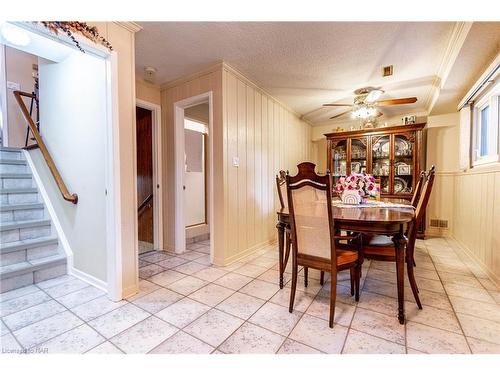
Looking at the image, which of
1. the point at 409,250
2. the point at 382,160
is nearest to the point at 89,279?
the point at 409,250

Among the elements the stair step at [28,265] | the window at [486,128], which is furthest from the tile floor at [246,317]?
the window at [486,128]

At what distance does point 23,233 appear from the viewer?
2.42 metres

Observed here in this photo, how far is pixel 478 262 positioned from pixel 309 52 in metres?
3.02

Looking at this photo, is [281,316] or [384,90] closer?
[281,316]

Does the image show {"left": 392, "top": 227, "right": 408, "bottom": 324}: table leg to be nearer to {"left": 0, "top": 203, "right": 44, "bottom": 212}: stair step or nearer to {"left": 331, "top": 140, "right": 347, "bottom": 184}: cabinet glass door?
{"left": 331, "top": 140, "right": 347, "bottom": 184}: cabinet glass door

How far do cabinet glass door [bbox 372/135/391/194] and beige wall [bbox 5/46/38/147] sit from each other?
240 inches

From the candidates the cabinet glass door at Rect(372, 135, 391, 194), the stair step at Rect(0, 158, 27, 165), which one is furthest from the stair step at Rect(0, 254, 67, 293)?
the cabinet glass door at Rect(372, 135, 391, 194)

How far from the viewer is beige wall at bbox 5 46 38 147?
145 inches

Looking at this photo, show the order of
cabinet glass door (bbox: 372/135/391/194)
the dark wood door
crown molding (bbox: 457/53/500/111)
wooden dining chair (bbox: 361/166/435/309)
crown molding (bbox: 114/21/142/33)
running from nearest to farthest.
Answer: wooden dining chair (bbox: 361/166/435/309)
crown molding (bbox: 114/21/142/33)
crown molding (bbox: 457/53/500/111)
the dark wood door
cabinet glass door (bbox: 372/135/391/194)

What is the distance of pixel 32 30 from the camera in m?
1.44

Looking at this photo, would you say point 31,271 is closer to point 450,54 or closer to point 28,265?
point 28,265
